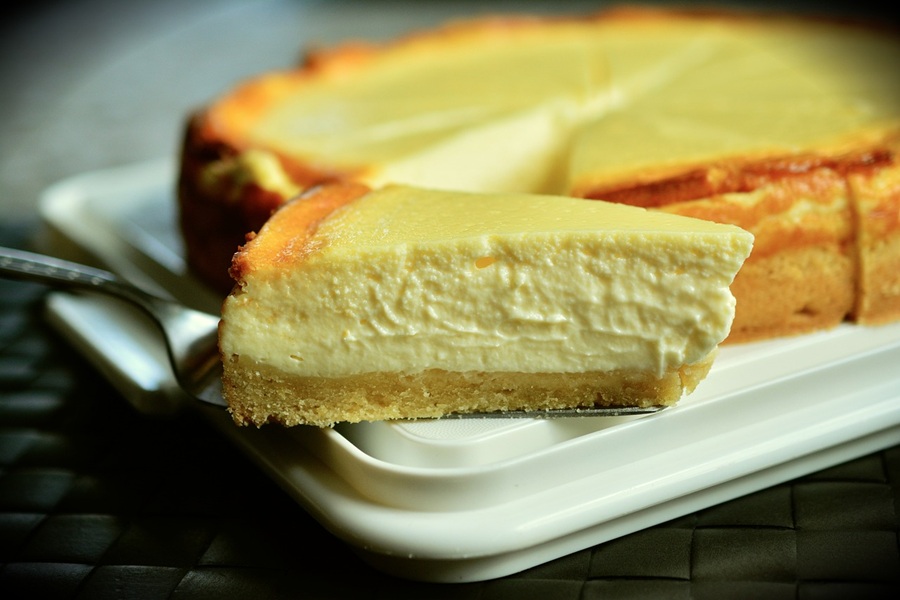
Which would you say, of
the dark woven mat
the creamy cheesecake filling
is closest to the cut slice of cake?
the creamy cheesecake filling

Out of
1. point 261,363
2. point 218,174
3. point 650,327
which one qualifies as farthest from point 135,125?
point 650,327

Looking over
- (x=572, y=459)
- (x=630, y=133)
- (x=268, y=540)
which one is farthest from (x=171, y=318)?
(x=630, y=133)

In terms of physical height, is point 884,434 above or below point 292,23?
above

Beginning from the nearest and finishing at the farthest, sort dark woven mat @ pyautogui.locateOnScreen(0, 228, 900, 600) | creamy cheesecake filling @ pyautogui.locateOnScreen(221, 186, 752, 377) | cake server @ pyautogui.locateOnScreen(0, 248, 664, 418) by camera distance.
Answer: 1. dark woven mat @ pyautogui.locateOnScreen(0, 228, 900, 600)
2. creamy cheesecake filling @ pyautogui.locateOnScreen(221, 186, 752, 377)
3. cake server @ pyautogui.locateOnScreen(0, 248, 664, 418)

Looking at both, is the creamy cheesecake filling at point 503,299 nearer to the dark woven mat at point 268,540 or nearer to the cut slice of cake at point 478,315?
the cut slice of cake at point 478,315

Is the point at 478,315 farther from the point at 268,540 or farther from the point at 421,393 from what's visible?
the point at 268,540

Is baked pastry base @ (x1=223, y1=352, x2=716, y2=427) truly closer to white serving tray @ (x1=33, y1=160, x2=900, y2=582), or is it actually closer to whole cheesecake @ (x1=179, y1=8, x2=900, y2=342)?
white serving tray @ (x1=33, y1=160, x2=900, y2=582)

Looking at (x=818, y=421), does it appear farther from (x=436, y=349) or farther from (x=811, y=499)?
(x=436, y=349)
